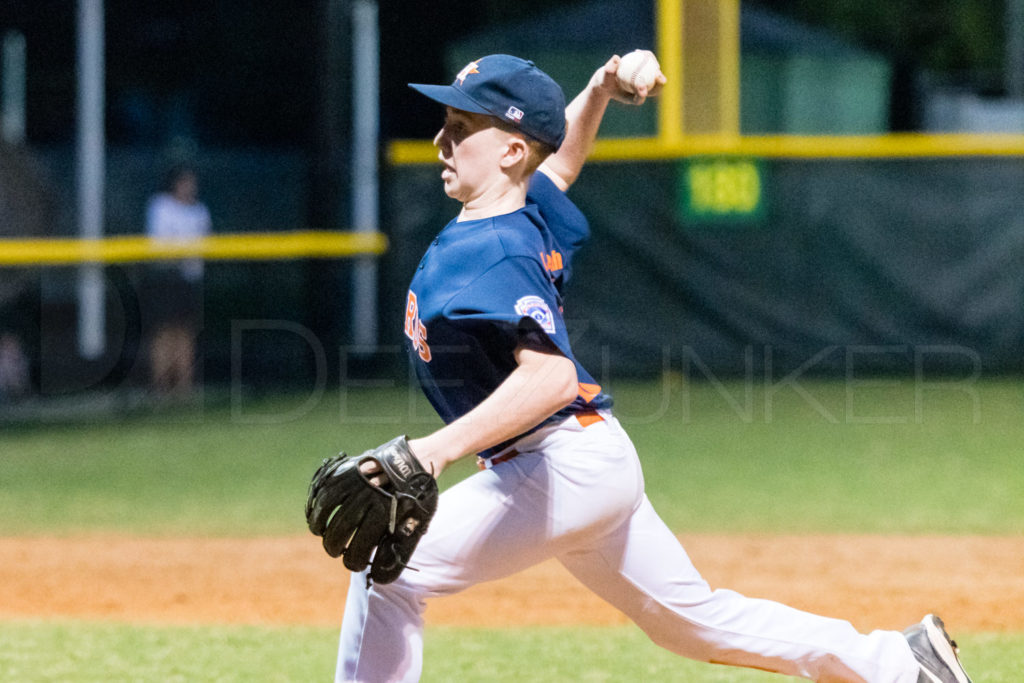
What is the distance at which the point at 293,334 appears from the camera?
11.6 metres

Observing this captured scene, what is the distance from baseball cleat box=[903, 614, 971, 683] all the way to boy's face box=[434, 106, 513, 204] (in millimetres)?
1424

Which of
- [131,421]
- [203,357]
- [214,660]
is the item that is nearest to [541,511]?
[214,660]

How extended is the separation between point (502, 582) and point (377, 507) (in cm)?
323

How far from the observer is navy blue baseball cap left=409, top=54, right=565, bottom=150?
2934 millimetres

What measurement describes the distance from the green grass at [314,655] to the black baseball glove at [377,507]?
1487 mm

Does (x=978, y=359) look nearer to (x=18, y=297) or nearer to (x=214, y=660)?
(x=18, y=297)

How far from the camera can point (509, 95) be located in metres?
2.95

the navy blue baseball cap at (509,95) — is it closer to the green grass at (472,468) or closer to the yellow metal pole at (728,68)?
the green grass at (472,468)

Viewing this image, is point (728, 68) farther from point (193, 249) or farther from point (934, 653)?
point (934, 653)

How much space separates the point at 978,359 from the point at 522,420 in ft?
31.2

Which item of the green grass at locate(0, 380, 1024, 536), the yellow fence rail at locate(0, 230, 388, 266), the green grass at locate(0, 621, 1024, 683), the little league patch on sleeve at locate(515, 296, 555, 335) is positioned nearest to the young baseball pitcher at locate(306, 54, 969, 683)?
the little league patch on sleeve at locate(515, 296, 555, 335)

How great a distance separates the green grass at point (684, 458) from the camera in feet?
23.0

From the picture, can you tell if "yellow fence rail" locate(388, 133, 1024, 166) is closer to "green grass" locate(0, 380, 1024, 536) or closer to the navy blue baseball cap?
"green grass" locate(0, 380, 1024, 536)

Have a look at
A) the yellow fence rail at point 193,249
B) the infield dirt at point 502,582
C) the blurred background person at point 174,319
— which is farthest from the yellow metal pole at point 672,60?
the infield dirt at point 502,582
